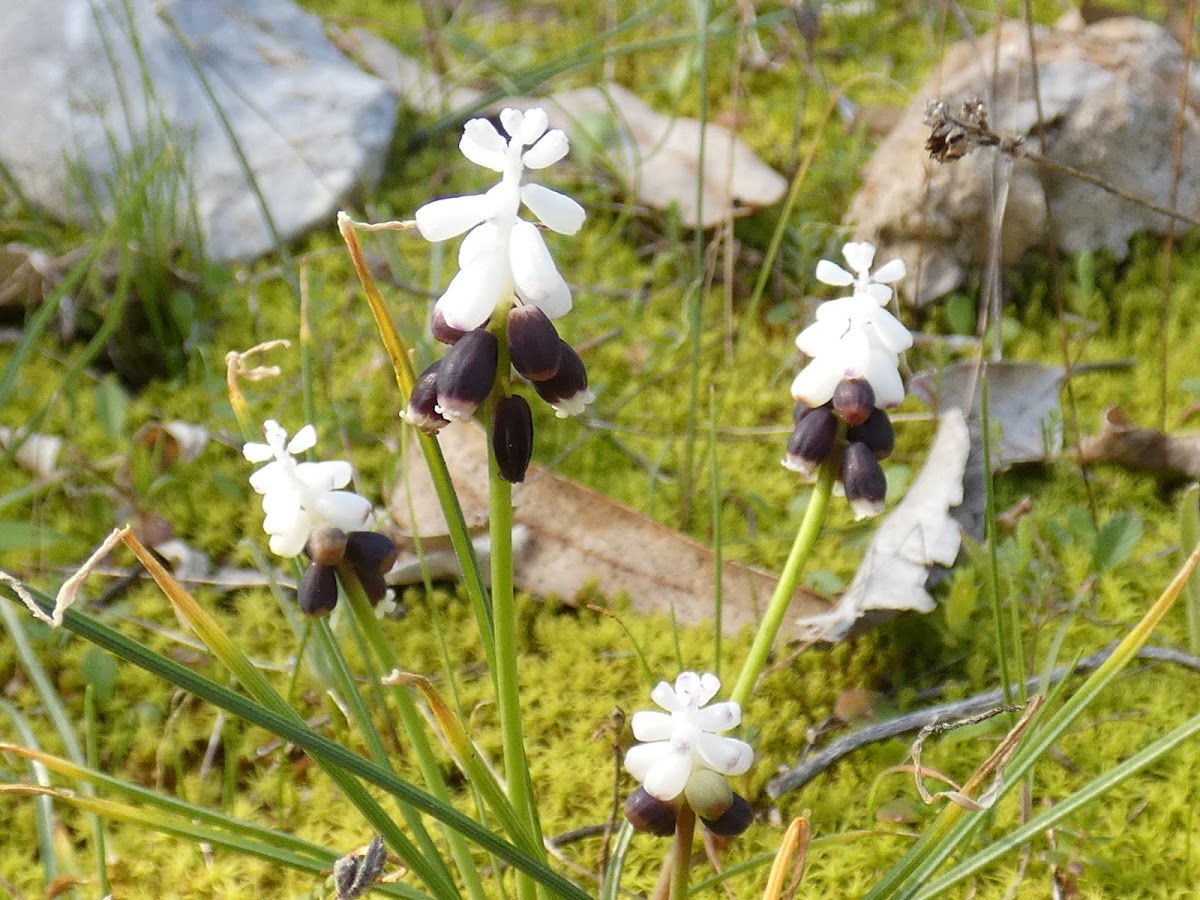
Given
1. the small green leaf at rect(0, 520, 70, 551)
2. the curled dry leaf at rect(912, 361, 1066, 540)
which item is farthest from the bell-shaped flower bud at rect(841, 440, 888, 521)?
the small green leaf at rect(0, 520, 70, 551)

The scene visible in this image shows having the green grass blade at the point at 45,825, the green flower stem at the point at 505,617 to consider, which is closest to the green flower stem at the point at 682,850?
the green flower stem at the point at 505,617

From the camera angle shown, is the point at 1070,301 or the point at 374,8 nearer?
the point at 1070,301

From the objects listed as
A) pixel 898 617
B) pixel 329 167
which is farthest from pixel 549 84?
pixel 898 617

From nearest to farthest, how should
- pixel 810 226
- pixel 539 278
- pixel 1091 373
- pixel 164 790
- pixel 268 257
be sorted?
1. pixel 539 278
2. pixel 164 790
3. pixel 1091 373
4. pixel 810 226
5. pixel 268 257

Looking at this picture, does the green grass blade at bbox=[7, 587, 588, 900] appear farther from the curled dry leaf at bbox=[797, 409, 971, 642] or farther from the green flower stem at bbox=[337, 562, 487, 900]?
the curled dry leaf at bbox=[797, 409, 971, 642]

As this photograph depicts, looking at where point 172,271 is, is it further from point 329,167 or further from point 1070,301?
point 1070,301

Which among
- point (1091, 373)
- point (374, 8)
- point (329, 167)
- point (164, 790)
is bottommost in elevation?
point (164, 790)
